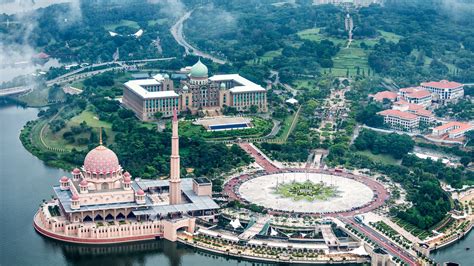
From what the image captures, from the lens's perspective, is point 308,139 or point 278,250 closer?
point 278,250

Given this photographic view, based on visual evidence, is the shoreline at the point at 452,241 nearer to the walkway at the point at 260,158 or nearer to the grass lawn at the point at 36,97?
the walkway at the point at 260,158

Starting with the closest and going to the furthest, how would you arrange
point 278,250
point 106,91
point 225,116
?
point 278,250, point 225,116, point 106,91

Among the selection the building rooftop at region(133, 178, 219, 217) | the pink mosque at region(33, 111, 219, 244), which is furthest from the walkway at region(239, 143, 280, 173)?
the pink mosque at region(33, 111, 219, 244)

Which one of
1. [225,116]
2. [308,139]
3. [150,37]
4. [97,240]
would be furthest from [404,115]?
[150,37]

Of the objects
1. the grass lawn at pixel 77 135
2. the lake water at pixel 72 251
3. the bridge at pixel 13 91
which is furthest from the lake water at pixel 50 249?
the bridge at pixel 13 91

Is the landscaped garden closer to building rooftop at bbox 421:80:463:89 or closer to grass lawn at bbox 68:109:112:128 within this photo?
grass lawn at bbox 68:109:112:128

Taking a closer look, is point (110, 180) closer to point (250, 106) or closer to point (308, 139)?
point (308, 139)
